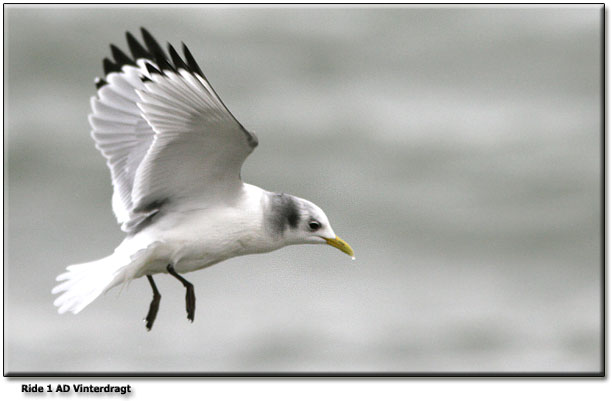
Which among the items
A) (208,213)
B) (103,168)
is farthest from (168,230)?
(103,168)

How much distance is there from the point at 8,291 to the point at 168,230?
256 inches

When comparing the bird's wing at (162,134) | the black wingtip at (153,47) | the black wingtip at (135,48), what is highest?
the black wingtip at (135,48)

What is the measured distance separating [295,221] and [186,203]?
1.20ft

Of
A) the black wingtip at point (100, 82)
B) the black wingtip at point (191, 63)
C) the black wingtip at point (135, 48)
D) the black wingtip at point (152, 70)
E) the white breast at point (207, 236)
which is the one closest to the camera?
the black wingtip at point (191, 63)

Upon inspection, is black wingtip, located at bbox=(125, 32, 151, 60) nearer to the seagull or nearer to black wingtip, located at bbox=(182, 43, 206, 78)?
the seagull

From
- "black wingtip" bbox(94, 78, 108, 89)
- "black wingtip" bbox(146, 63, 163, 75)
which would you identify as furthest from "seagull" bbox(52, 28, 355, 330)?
"black wingtip" bbox(94, 78, 108, 89)

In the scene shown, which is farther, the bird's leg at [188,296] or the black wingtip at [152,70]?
the bird's leg at [188,296]

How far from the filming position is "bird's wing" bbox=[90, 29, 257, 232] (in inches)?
112

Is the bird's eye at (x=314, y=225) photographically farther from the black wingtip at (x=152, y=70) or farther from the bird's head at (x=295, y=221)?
the black wingtip at (x=152, y=70)

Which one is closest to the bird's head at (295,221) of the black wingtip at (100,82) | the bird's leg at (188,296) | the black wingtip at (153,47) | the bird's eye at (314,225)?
the bird's eye at (314,225)

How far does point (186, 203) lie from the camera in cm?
311

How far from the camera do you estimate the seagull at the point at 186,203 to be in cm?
285

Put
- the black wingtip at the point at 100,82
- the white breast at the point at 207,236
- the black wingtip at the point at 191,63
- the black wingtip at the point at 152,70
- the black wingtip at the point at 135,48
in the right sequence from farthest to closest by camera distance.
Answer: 1. the black wingtip at the point at 100,82
2. the black wingtip at the point at 135,48
3. the white breast at the point at 207,236
4. the black wingtip at the point at 152,70
5. the black wingtip at the point at 191,63

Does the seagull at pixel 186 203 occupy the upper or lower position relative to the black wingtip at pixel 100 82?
lower
